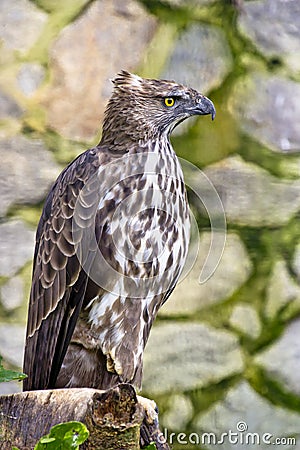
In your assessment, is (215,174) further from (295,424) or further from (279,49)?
(295,424)

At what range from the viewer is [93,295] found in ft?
8.75

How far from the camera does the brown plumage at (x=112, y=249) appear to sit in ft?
8.64

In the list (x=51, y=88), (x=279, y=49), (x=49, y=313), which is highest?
(x=279, y=49)

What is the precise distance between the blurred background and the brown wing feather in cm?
84

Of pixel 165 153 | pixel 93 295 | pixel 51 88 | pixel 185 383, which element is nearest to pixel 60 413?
pixel 93 295

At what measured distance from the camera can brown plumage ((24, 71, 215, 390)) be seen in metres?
2.63

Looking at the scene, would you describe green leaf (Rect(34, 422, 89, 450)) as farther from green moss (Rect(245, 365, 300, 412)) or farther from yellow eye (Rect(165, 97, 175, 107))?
green moss (Rect(245, 365, 300, 412))

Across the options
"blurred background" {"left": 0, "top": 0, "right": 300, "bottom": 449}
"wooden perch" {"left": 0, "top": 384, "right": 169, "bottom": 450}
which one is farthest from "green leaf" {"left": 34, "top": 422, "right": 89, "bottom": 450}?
"blurred background" {"left": 0, "top": 0, "right": 300, "bottom": 449}

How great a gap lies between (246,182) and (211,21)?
64 cm

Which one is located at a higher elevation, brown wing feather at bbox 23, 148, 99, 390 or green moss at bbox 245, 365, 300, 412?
brown wing feather at bbox 23, 148, 99, 390

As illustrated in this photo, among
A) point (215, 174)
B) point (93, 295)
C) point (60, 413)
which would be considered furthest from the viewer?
point (215, 174)

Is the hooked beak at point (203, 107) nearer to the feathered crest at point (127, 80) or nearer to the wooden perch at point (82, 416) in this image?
the feathered crest at point (127, 80)

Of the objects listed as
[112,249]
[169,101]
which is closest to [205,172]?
[169,101]

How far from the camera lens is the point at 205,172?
356cm
